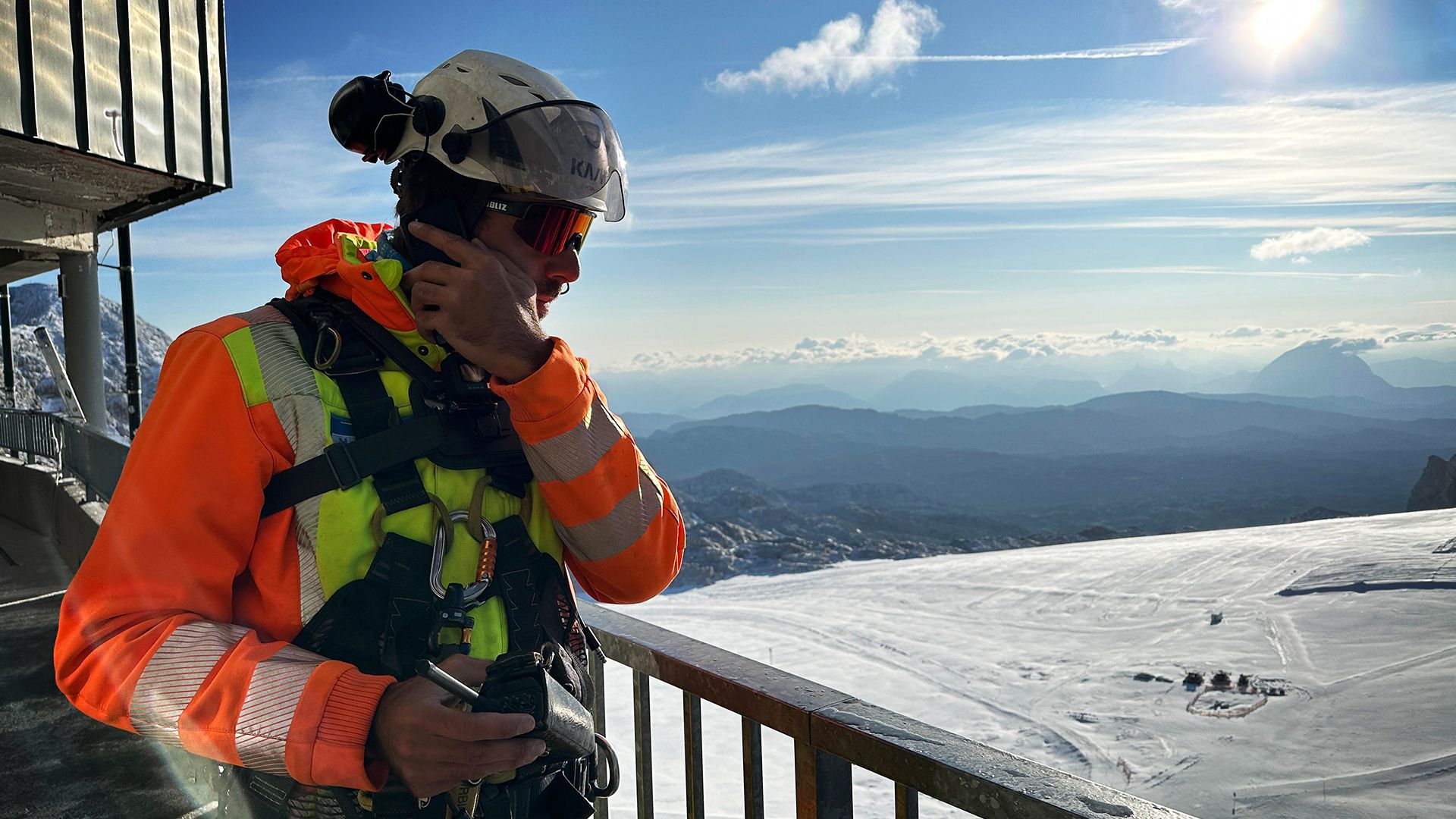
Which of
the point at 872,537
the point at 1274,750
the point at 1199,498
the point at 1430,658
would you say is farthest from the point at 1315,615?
the point at 1199,498

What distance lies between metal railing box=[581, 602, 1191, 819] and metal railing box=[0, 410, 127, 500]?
17.1 feet

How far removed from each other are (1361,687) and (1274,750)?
4984 millimetres

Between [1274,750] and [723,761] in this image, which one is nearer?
[723,761]

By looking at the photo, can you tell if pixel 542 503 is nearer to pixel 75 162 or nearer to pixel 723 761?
pixel 75 162

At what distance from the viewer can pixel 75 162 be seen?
9242 millimetres

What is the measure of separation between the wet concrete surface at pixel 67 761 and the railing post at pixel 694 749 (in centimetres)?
211

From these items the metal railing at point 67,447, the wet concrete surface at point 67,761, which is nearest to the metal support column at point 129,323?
the metal railing at point 67,447

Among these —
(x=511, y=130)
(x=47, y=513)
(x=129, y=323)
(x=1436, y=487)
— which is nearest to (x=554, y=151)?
(x=511, y=130)

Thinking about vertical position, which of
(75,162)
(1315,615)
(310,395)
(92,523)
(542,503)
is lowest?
(1315,615)

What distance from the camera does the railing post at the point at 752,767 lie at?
2.12 m

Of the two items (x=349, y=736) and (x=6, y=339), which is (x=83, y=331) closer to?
(x=6, y=339)

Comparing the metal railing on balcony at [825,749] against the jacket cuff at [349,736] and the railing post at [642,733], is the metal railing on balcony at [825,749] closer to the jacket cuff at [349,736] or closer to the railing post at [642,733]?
the railing post at [642,733]

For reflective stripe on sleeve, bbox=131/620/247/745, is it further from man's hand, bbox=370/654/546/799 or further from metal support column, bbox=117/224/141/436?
metal support column, bbox=117/224/141/436

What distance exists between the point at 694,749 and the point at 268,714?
1.34 m
